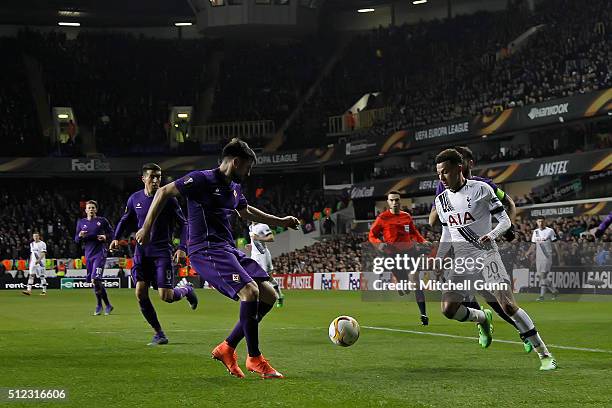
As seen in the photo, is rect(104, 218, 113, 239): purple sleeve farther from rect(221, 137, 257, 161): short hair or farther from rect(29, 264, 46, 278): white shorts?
rect(29, 264, 46, 278): white shorts

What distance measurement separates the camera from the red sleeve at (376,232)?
18969 millimetres

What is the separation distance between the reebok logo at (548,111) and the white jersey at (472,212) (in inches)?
1303

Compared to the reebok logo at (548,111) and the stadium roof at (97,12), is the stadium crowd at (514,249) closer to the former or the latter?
the reebok logo at (548,111)

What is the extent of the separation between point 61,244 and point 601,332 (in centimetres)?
4502

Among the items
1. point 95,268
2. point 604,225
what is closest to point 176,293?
point 604,225

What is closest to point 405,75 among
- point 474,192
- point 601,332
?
point 601,332

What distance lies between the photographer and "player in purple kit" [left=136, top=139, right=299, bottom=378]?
32.9 ft

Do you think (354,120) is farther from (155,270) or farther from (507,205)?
(507,205)

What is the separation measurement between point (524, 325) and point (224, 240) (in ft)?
10.9

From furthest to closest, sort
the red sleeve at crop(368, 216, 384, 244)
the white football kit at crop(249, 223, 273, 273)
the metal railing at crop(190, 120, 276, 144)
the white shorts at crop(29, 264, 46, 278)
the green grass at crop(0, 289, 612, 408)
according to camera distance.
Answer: the metal railing at crop(190, 120, 276, 144)
the white shorts at crop(29, 264, 46, 278)
the white football kit at crop(249, 223, 273, 273)
the red sleeve at crop(368, 216, 384, 244)
the green grass at crop(0, 289, 612, 408)

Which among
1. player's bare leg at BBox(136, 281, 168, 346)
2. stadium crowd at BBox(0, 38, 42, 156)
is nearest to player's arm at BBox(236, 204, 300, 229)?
player's bare leg at BBox(136, 281, 168, 346)

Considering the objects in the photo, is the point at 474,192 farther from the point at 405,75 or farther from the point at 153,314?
the point at 405,75

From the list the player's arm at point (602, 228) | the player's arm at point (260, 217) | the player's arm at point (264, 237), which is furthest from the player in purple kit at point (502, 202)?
the player's arm at point (264, 237)

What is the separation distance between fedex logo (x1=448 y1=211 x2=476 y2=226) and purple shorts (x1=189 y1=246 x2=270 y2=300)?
2.33m
